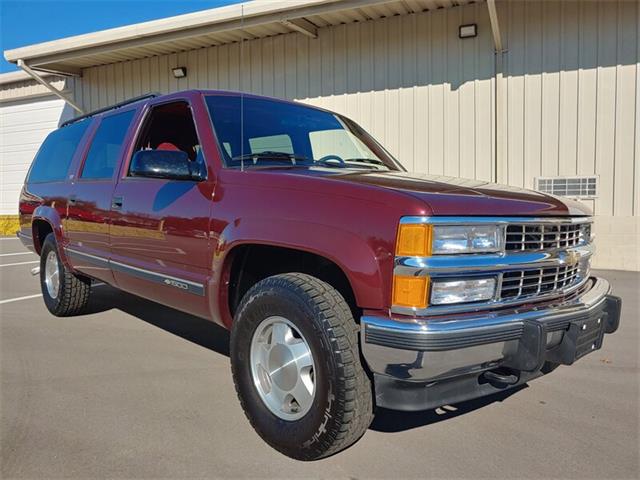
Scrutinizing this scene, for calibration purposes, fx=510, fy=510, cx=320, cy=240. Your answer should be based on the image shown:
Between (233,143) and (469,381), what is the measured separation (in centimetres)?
195

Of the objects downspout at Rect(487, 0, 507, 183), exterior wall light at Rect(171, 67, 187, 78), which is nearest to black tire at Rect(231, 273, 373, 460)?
downspout at Rect(487, 0, 507, 183)

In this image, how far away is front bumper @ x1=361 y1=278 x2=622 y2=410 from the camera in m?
2.05

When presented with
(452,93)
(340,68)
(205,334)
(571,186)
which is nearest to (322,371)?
(205,334)

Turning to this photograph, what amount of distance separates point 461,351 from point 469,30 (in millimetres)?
8009

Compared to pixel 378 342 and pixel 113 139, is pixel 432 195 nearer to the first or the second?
pixel 378 342

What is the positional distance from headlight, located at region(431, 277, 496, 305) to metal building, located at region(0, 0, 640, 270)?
649 cm

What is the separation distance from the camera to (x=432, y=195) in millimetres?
2242

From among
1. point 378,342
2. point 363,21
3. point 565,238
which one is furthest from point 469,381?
point 363,21

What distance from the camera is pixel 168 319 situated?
5.22 meters

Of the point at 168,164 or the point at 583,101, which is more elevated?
the point at 583,101

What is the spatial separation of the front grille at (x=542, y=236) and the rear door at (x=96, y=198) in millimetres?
2975

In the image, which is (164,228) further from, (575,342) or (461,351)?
(575,342)

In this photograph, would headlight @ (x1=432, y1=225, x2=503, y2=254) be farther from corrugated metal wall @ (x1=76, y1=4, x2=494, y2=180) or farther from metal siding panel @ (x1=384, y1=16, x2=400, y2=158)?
metal siding panel @ (x1=384, y1=16, x2=400, y2=158)

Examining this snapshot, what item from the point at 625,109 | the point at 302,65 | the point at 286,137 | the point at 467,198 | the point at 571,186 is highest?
the point at 302,65
